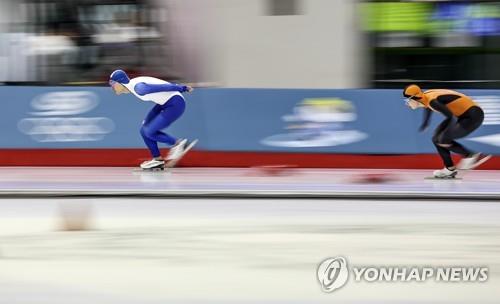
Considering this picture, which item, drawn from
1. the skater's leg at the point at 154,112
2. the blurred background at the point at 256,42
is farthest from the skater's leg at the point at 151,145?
the blurred background at the point at 256,42

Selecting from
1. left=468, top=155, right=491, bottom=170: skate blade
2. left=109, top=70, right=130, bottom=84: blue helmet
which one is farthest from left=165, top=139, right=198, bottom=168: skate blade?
left=468, top=155, right=491, bottom=170: skate blade

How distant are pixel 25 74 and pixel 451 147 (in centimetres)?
748

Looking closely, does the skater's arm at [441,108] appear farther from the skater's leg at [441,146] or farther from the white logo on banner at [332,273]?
the white logo on banner at [332,273]

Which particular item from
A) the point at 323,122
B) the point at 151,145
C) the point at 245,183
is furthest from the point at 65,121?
the point at 323,122

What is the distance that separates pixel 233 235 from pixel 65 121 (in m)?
6.61

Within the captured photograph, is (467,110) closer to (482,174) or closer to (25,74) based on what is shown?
(482,174)

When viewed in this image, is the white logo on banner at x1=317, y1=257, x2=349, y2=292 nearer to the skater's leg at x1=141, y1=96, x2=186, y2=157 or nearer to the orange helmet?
the orange helmet

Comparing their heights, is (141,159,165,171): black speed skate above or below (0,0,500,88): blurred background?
below

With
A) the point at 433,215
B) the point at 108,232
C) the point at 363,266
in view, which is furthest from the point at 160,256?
the point at 433,215

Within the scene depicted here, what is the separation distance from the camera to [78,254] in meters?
6.76

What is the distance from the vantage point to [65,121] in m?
13.4

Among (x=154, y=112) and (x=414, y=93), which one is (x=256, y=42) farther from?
(x=414, y=93)

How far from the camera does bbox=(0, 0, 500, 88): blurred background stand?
13.8 metres

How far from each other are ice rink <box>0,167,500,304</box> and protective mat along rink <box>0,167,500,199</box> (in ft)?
0.09
